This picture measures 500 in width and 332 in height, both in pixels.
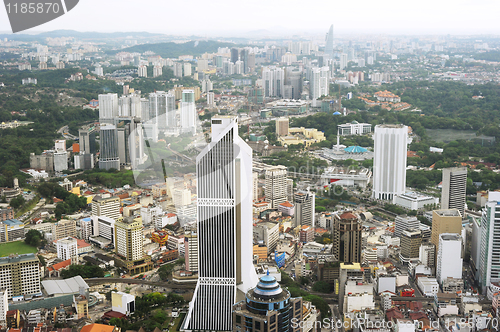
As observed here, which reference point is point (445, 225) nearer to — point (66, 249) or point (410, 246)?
point (410, 246)

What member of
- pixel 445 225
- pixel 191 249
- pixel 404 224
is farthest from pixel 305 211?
pixel 191 249

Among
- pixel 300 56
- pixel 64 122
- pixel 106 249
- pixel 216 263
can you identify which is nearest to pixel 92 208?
pixel 106 249

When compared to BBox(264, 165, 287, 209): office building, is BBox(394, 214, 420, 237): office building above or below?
below

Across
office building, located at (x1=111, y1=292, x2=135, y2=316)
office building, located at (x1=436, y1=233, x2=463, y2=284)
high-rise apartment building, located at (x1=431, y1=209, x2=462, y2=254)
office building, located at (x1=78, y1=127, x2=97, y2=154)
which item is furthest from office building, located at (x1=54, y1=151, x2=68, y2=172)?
office building, located at (x1=436, y1=233, x2=463, y2=284)

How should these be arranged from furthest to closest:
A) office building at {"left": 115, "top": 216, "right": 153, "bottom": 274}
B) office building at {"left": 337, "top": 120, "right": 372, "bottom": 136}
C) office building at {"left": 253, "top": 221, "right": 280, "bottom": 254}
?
1. office building at {"left": 337, "top": 120, "right": 372, "bottom": 136}
2. office building at {"left": 253, "top": 221, "right": 280, "bottom": 254}
3. office building at {"left": 115, "top": 216, "right": 153, "bottom": 274}

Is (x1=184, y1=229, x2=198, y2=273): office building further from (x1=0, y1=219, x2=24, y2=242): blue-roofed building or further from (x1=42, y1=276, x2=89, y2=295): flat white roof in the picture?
(x1=0, y1=219, x2=24, y2=242): blue-roofed building

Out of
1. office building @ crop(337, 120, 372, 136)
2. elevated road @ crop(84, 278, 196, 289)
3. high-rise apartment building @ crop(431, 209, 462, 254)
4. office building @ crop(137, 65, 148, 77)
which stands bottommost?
elevated road @ crop(84, 278, 196, 289)

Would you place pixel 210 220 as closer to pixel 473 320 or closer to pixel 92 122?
pixel 473 320

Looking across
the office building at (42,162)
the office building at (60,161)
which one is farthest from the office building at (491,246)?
Answer: the office building at (42,162)
